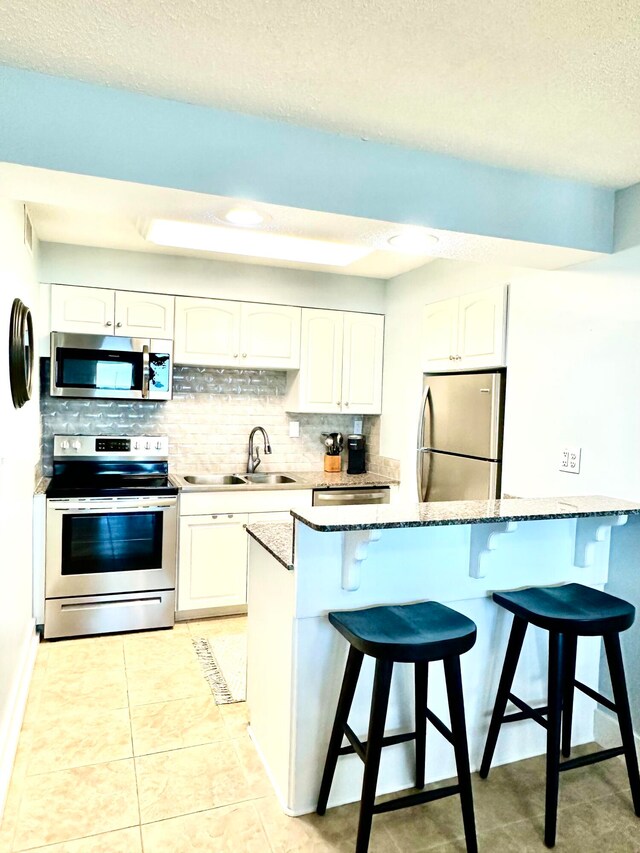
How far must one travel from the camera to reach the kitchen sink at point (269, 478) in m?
4.21

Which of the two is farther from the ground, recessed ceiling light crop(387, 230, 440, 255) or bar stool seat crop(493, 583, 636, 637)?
recessed ceiling light crop(387, 230, 440, 255)

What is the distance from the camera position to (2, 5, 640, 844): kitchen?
241 centimetres

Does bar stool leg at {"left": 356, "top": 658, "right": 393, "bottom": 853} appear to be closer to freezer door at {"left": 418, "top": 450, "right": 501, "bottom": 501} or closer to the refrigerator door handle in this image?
freezer door at {"left": 418, "top": 450, "right": 501, "bottom": 501}

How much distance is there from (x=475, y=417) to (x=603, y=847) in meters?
1.99

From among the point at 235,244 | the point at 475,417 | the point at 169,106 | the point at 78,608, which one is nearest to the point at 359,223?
the point at 169,106

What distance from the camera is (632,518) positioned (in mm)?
2373

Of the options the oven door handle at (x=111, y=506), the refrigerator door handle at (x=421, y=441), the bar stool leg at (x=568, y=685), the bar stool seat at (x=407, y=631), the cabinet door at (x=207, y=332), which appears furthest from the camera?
the cabinet door at (x=207, y=332)

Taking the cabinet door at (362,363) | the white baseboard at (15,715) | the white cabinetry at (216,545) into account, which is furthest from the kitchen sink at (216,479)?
the white baseboard at (15,715)

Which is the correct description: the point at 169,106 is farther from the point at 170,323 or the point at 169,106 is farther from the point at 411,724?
the point at 411,724

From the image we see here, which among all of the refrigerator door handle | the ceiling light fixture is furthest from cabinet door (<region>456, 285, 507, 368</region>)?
the ceiling light fixture

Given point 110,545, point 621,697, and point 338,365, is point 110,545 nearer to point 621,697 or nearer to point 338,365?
point 338,365

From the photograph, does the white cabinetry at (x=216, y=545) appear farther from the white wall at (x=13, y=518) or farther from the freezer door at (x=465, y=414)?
the freezer door at (x=465, y=414)

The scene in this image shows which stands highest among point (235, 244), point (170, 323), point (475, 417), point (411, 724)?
point (235, 244)

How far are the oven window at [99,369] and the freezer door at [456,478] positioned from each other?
6.37 feet
